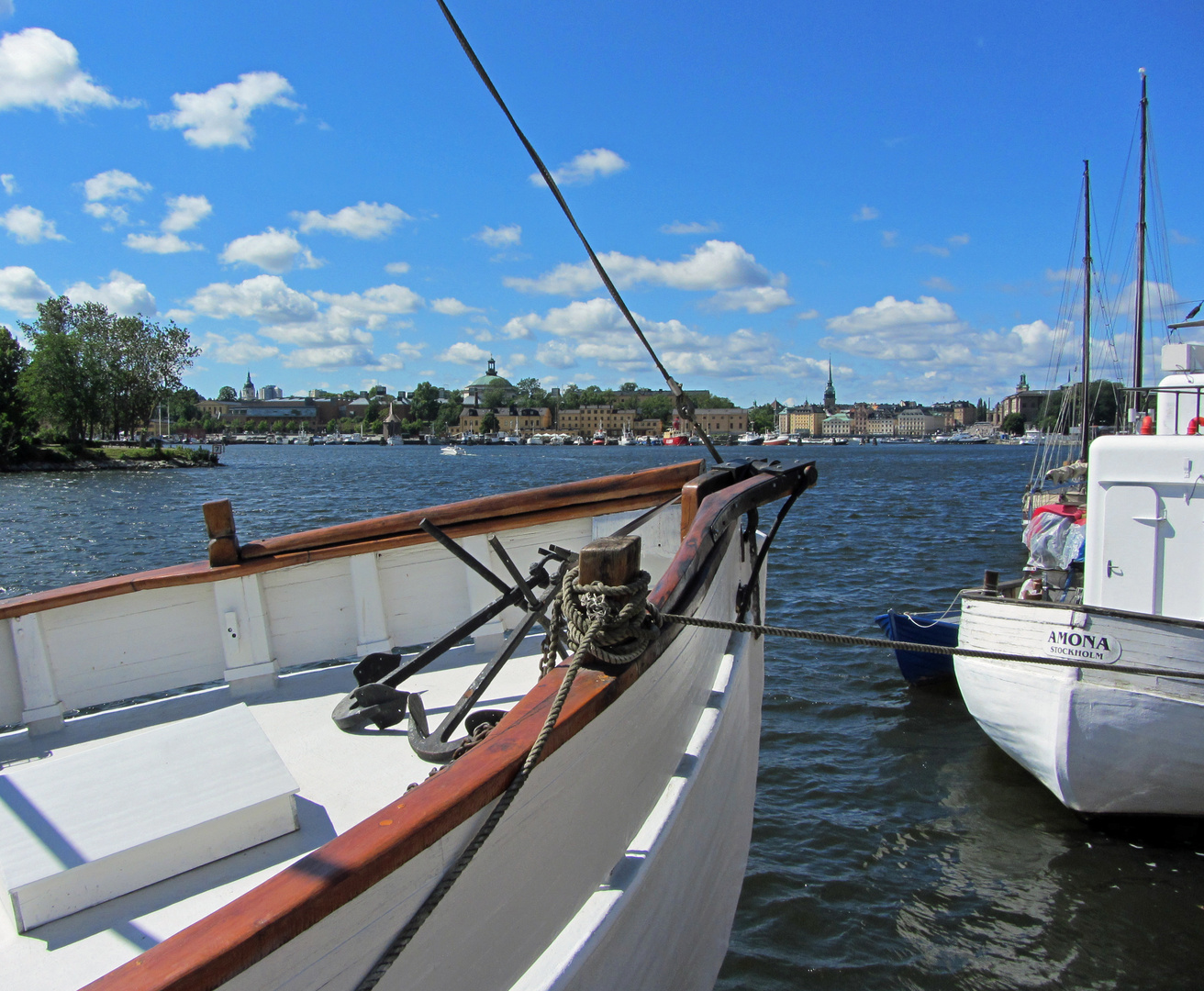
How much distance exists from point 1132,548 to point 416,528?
17.2ft

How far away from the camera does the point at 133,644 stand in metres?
3.80

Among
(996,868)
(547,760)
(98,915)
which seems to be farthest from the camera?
(996,868)

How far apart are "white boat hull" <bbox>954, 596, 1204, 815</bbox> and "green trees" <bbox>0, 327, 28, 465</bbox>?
67.0 meters

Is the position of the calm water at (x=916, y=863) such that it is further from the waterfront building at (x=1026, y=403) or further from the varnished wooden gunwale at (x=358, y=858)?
the waterfront building at (x=1026, y=403)

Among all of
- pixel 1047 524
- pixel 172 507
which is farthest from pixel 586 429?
pixel 1047 524

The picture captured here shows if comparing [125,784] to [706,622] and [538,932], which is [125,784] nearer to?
[538,932]

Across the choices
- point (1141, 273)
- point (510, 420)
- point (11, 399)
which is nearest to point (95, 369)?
point (11, 399)

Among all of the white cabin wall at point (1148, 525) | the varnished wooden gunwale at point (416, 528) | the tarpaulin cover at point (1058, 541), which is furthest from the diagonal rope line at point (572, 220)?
the tarpaulin cover at point (1058, 541)

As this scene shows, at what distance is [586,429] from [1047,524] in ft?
612

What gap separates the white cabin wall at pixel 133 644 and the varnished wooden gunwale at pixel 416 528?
11cm

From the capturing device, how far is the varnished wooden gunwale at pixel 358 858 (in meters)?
1.06

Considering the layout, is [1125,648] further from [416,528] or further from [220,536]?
[220,536]

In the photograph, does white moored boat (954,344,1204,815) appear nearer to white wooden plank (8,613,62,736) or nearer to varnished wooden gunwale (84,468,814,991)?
varnished wooden gunwale (84,468,814,991)

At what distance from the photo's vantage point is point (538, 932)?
1785 millimetres
